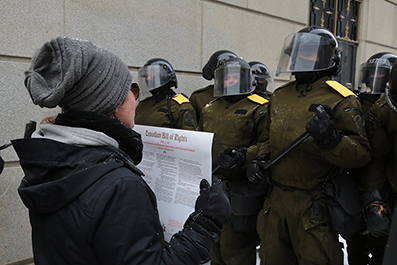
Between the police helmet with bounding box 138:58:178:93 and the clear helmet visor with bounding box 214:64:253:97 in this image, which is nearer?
the clear helmet visor with bounding box 214:64:253:97

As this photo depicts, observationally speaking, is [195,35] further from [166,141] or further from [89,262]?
[89,262]

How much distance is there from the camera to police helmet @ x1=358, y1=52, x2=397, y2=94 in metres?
2.99

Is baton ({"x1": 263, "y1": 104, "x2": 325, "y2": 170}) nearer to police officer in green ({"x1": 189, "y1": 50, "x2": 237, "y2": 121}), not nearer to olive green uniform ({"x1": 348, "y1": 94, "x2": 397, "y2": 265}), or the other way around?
olive green uniform ({"x1": 348, "y1": 94, "x2": 397, "y2": 265})

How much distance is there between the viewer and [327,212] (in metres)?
2.25

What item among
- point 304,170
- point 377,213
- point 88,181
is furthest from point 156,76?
point 88,181

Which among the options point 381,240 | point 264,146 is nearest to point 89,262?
point 264,146

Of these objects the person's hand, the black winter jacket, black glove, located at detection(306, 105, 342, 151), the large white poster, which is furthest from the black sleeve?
the person's hand

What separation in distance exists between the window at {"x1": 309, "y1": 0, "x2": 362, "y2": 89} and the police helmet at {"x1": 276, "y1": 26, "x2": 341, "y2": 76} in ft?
14.3

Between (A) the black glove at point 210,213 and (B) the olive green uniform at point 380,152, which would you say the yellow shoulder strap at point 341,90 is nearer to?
(B) the olive green uniform at point 380,152

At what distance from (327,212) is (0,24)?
3446 millimetres

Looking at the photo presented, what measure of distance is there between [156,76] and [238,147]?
1.35 meters

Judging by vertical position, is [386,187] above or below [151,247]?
below

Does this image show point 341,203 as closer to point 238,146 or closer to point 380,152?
point 380,152

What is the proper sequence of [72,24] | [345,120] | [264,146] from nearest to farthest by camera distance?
[345,120] < [264,146] < [72,24]
